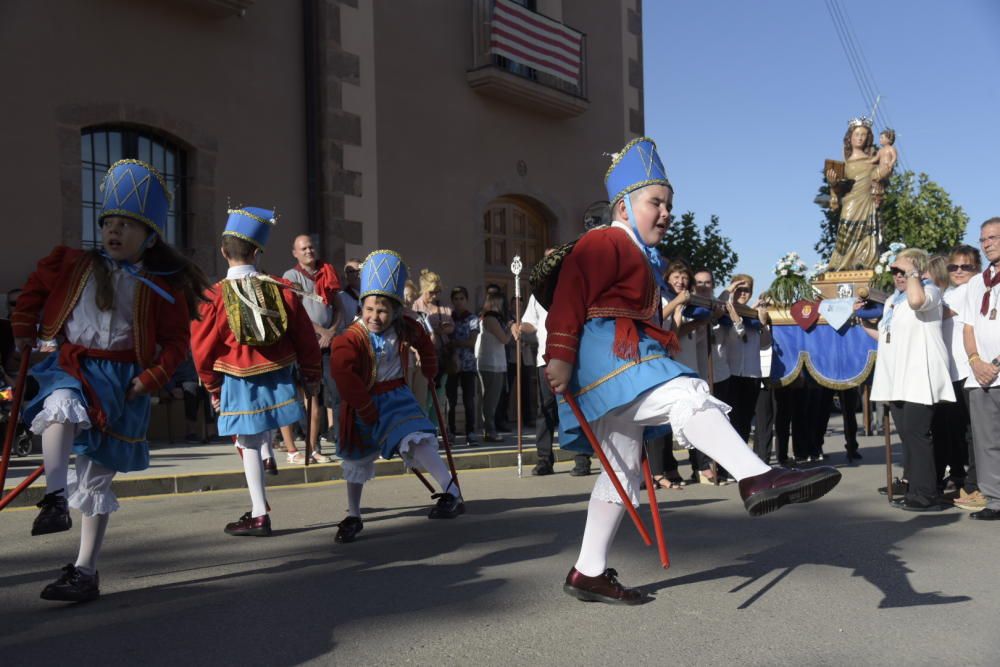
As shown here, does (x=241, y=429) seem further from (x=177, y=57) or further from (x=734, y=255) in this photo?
(x=734, y=255)

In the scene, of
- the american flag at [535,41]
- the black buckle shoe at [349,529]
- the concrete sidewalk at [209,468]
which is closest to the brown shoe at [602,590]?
the black buckle shoe at [349,529]

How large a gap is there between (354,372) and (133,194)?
1893 mm

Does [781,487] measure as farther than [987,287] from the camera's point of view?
No

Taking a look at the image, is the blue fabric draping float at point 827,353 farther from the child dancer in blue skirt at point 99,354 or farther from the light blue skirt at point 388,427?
the child dancer in blue skirt at point 99,354

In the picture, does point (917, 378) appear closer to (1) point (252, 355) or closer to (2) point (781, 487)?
(2) point (781, 487)

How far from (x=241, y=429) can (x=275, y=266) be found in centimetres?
824

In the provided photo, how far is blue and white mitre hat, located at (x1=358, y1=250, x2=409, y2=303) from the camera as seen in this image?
6.52 metres

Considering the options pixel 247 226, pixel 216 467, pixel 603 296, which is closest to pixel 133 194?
pixel 247 226

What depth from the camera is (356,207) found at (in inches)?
611

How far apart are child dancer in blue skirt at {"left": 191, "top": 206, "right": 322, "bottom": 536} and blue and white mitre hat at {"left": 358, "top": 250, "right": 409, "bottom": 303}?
1.51 ft

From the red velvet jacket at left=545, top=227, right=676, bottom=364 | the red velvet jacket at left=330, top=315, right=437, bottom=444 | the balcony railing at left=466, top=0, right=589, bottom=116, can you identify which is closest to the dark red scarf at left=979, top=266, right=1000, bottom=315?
the red velvet jacket at left=545, top=227, right=676, bottom=364

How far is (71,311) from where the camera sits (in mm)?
4652

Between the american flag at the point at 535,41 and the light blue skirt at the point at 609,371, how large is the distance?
13.9 metres

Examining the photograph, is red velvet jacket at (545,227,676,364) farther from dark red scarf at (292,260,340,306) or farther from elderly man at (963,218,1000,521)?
dark red scarf at (292,260,340,306)
